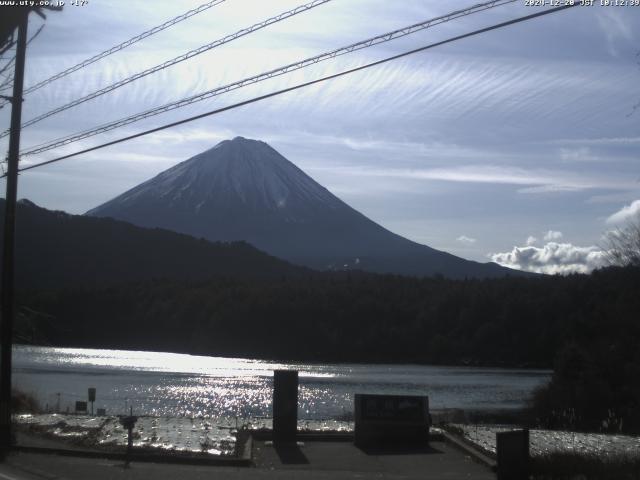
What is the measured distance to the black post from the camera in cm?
1902

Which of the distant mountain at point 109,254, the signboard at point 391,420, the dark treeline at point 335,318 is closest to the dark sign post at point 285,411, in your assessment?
the signboard at point 391,420

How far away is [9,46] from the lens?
21.3 metres

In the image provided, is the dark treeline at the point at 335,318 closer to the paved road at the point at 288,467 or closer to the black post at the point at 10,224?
the paved road at the point at 288,467

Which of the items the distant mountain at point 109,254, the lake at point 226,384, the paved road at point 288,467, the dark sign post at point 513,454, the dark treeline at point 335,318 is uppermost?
the distant mountain at point 109,254

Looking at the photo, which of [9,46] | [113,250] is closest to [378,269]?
[113,250]

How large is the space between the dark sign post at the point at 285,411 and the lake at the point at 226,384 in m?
11.2

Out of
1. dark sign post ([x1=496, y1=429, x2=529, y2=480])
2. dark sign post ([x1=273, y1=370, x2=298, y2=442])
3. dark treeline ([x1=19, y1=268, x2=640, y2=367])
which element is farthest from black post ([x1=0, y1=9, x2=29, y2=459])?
dark treeline ([x1=19, y1=268, x2=640, y2=367])

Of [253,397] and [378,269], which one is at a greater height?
[378,269]

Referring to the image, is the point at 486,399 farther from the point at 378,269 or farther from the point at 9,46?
the point at 378,269

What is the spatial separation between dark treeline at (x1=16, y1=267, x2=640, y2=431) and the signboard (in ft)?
143

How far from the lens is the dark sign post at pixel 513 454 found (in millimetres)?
13789

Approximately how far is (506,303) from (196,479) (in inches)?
2691

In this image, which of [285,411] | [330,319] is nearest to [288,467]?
[285,411]

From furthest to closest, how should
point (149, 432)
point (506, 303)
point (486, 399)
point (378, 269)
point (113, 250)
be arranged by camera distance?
point (378, 269), point (113, 250), point (506, 303), point (486, 399), point (149, 432)
